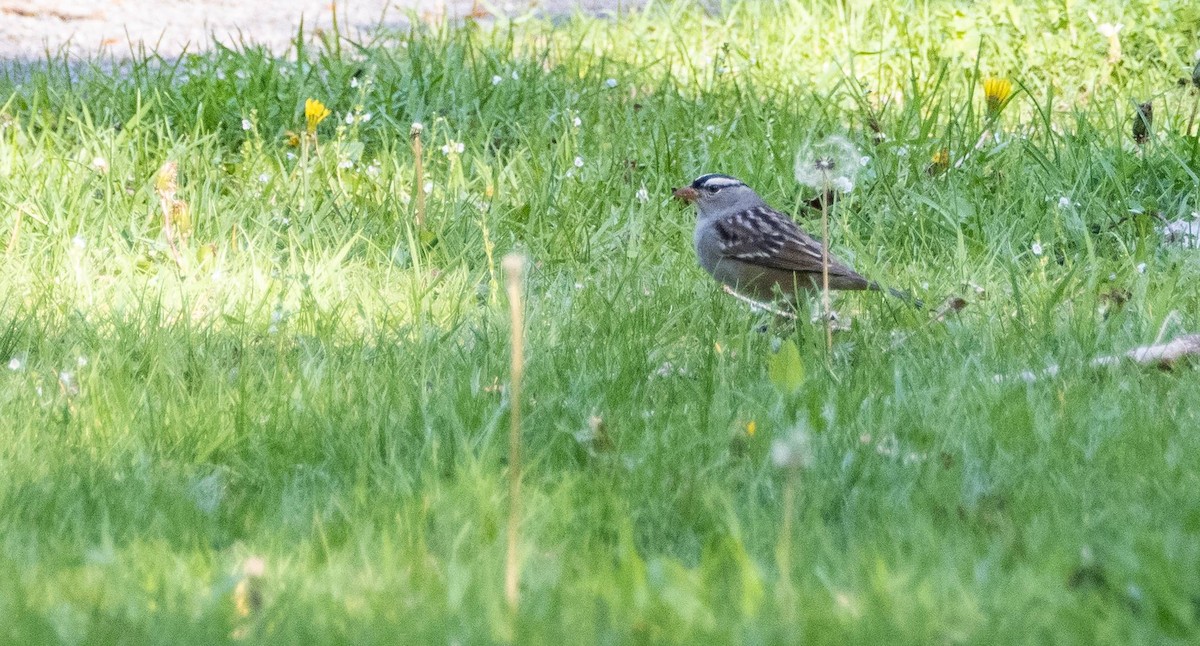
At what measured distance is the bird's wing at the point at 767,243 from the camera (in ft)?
17.3

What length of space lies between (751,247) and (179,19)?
19.3 feet

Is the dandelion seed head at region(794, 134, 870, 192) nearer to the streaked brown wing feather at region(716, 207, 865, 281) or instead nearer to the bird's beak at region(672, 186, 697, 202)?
the streaked brown wing feather at region(716, 207, 865, 281)

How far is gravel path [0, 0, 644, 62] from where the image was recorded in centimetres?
912

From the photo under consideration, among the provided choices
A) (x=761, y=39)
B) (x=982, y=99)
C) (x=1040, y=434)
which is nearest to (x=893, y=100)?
(x=982, y=99)

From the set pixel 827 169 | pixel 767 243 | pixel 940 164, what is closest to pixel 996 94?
pixel 940 164

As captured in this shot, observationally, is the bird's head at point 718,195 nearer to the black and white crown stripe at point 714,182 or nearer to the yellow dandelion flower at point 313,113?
the black and white crown stripe at point 714,182

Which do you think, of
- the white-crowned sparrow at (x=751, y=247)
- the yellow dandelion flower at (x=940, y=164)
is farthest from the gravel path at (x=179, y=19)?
the white-crowned sparrow at (x=751, y=247)

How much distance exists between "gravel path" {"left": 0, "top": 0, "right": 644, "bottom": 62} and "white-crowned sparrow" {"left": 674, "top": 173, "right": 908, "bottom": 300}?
367cm

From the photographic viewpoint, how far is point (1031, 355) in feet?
14.2

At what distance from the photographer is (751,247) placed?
5289 mm

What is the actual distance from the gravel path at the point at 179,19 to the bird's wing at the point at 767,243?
383 cm

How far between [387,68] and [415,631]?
17.6 ft

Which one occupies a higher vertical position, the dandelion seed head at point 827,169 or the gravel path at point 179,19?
the dandelion seed head at point 827,169

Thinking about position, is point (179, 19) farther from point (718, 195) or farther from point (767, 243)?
point (767, 243)
